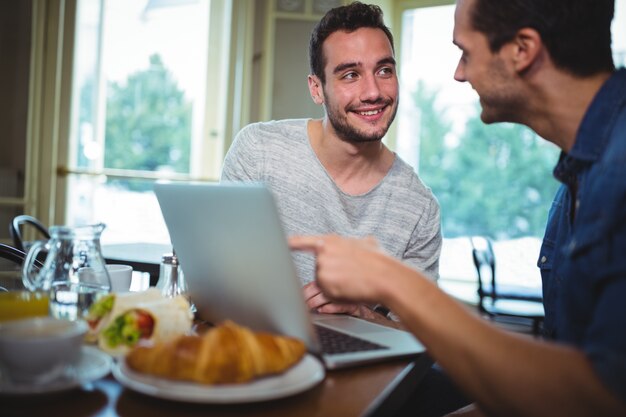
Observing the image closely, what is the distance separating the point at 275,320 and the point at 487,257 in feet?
11.1

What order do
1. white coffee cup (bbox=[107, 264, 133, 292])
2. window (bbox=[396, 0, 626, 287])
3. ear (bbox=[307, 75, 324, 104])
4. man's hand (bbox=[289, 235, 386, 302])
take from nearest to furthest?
man's hand (bbox=[289, 235, 386, 302]) < white coffee cup (bbox=[107, 264, 133, 292]) < ear (bbox=[307, 75, 324, 104]) < window (bbox=[396, 0, 626, 287])

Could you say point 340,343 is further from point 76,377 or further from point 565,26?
point 565,26

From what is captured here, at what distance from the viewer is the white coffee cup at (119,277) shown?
3.93ft

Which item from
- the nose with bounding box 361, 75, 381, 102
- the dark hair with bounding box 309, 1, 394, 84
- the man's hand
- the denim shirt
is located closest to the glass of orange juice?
the man's hand

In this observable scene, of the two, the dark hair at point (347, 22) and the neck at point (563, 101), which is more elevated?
the dark hair at point (347, 22)

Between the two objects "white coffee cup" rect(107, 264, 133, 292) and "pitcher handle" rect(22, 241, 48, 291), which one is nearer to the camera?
"pitcher handle" rect(22, 241, 48, 291)

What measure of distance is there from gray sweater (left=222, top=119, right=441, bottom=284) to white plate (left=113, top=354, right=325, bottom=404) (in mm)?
1032

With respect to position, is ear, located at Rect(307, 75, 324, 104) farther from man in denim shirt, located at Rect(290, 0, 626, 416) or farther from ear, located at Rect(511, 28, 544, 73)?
ear, located at Rect(511, 28, 544, 73)

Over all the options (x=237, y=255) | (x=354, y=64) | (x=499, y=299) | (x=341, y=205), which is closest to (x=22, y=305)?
(x=237, y=255)

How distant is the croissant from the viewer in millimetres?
717

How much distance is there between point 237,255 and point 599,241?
50cm

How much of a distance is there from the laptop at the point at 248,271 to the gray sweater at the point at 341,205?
65 cm

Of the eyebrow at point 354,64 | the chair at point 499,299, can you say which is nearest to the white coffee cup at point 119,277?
the eyebrow at point 354,64

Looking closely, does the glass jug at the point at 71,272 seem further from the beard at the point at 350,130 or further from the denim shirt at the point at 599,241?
the beard at the point at 350,130
